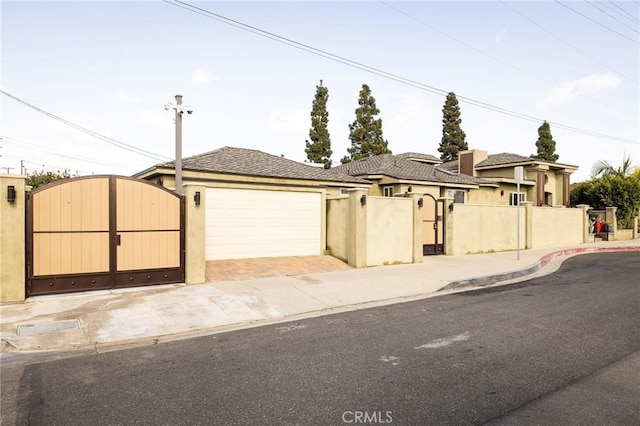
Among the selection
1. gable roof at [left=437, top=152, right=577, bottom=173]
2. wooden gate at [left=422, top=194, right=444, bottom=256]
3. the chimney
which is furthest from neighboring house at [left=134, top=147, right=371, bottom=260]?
the chimney

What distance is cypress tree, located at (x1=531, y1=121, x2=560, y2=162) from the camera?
52.2 metres

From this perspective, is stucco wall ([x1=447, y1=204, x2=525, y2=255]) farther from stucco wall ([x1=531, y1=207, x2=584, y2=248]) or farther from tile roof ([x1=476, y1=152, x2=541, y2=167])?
tile roof ([x1=476, y1=152, x2=541, y2=167])

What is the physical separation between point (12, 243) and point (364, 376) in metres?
8.38

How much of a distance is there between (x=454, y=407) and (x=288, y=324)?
3.93m

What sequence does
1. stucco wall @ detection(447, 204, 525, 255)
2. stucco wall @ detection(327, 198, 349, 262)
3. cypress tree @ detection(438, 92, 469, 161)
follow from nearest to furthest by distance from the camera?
stucco wall @ detection(327, 198, 349, 262) < stucco wall @ detection(447, 204, 525, 255) < cypress tree @ detection(438, 92, 469, 161)

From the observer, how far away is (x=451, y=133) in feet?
169

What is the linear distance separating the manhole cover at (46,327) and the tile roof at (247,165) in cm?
817

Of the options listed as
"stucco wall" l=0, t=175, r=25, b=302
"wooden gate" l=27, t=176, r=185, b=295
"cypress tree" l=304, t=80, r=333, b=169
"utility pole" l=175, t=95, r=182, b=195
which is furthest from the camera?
"cypress tree" l=304, t=80, r=333, b=169

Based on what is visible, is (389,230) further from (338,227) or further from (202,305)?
(202,305)

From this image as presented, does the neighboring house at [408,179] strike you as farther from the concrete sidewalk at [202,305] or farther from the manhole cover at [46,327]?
the manhole cover at [46,327]

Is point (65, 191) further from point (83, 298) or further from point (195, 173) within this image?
point (195, 173)

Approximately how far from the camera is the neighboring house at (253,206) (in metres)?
14.3

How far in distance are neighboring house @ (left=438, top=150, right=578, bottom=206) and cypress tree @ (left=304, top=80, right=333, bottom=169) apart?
44.1 ft

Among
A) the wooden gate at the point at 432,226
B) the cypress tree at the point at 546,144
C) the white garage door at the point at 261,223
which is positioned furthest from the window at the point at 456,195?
the cypress tree at the point at 546,144
